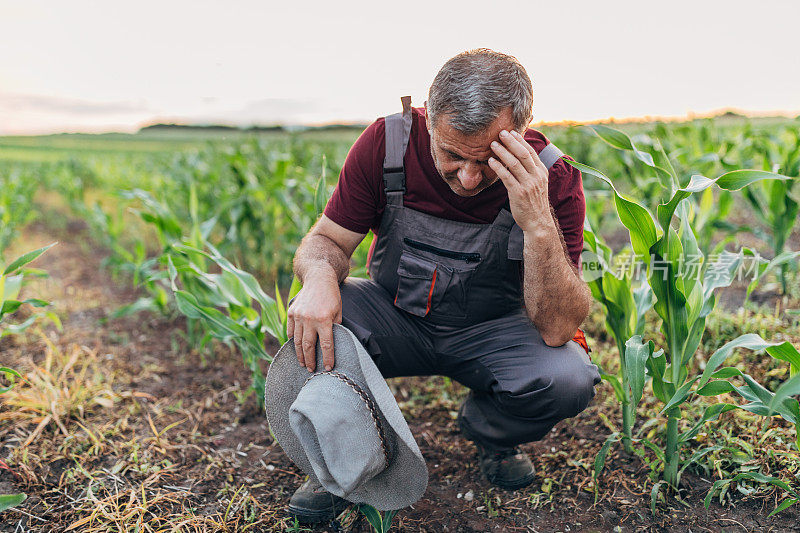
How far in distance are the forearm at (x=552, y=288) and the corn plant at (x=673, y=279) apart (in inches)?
8.2

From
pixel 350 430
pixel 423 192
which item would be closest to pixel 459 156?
pixel 423 192

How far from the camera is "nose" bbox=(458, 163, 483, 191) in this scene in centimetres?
168

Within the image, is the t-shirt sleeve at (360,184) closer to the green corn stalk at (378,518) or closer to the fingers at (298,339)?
the fingers at (298,339)

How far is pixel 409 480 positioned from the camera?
154cm

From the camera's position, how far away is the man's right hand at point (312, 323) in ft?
5.39

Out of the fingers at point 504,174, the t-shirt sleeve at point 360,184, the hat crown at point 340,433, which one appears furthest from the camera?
the t-shirt sleeve at point 360,184

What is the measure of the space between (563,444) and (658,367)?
62cm

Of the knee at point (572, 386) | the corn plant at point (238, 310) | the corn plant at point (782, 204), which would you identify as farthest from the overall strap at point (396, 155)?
the corn plant at point (782, 204)

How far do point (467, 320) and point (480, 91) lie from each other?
2.67 feet

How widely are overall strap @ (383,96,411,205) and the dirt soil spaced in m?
1.06

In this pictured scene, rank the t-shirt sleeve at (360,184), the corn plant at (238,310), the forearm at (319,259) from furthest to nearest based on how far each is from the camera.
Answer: the corn plant at (238,310), the t-shirt sleeve at (360,184), the forearm at (319,259)

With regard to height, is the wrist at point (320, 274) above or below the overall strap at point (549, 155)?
below

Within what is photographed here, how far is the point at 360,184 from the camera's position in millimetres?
1991

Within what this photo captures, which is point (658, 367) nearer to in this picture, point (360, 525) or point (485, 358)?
point (485, 358)
